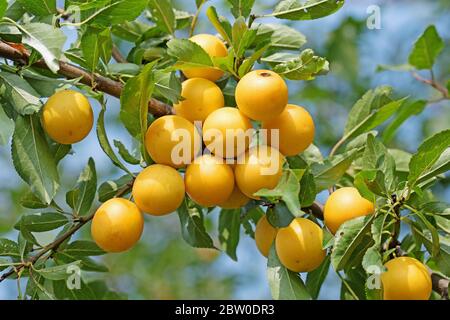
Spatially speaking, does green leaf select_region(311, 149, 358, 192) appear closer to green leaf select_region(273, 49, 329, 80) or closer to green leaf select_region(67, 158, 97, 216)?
green leaf select_region(273, 49, 329, 80)

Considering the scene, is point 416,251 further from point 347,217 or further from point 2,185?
point 2,185

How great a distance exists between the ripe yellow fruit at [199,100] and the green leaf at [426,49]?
0.95m

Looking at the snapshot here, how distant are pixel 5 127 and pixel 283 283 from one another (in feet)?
2.02

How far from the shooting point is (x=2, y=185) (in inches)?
131

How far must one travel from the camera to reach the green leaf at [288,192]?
117 cm

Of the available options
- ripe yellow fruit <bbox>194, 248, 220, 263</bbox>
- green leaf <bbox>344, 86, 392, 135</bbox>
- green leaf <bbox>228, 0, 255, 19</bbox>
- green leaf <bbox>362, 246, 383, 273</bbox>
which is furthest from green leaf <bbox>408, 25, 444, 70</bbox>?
ripe yellow fruit <bbox>194, 248, 220, 263</bbox>

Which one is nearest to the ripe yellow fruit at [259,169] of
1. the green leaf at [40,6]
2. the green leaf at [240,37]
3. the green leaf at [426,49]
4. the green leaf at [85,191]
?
the green leaf at [240,37]

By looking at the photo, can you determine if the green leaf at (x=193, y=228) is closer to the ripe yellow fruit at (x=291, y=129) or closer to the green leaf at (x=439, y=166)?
the ripe yellow fruit at (x=291, y=129)

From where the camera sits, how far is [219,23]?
1477mm

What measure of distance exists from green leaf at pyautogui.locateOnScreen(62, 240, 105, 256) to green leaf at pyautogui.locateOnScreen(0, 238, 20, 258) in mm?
113

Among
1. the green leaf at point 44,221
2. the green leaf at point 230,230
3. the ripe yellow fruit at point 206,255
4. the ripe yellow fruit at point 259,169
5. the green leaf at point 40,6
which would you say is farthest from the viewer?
the ripe yellow fruit at point 206,255

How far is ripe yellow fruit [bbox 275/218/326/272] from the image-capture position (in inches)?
51.3

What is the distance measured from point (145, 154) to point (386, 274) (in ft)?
1.76
